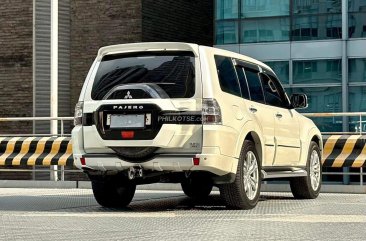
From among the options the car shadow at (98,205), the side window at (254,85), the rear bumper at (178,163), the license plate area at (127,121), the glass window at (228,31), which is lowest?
the car shadow at (98,205)

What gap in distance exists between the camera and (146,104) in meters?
9.78

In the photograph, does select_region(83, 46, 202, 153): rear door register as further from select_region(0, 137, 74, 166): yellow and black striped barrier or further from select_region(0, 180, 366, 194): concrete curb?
select_region(0, 137, 74, 166): yellow and black striped barrier

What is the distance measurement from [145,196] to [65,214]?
365 cm

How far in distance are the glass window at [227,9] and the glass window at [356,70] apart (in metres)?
4.16

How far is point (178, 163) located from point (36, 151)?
7.54 meters

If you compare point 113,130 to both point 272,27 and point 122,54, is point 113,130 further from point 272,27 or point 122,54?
point 272,27

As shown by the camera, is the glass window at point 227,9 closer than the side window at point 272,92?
No

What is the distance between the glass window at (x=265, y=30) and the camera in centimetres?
2750

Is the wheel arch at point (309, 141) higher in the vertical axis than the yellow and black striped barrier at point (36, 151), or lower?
higher

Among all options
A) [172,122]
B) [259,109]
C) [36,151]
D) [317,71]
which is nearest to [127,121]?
[172,122]

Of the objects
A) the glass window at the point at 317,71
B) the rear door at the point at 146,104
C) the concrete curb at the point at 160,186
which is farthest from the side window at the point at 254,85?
the glass window at the point at 317,71

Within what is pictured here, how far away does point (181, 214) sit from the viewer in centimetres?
988

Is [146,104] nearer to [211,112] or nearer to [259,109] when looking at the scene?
[211,112]

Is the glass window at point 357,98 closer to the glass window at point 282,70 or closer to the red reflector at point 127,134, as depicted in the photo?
the glass window at point 282,70
